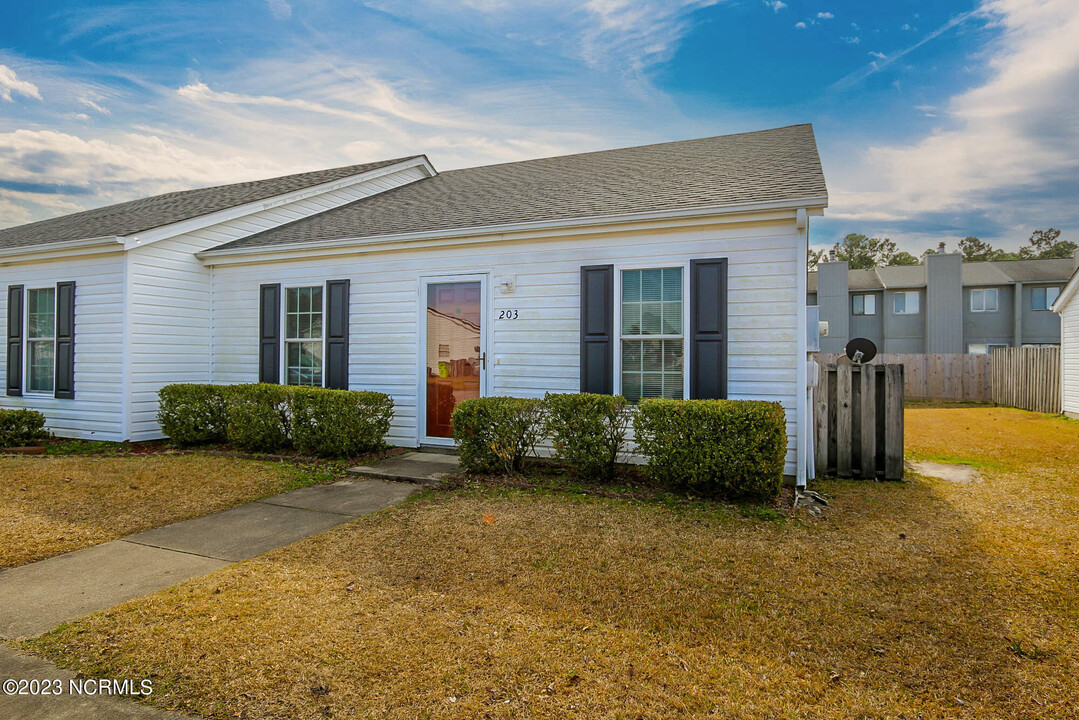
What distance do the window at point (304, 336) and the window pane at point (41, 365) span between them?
4.49 meters

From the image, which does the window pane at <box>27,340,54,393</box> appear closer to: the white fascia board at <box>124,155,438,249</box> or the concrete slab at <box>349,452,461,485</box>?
the white fascia board at <box>124,155,438,249</box>

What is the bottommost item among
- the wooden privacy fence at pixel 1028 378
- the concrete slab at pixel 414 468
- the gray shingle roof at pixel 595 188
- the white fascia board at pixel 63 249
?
the concrete slab at pixel 414 468

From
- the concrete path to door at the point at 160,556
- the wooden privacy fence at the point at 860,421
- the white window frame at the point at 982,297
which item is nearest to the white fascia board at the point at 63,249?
the concrete path to door at the point at 160,556

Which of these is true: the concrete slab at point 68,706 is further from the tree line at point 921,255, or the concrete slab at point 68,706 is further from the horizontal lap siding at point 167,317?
the tree line at point 921,255

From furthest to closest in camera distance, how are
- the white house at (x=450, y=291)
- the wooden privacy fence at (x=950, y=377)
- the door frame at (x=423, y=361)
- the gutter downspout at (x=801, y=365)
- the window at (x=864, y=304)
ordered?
the window at (x=864, y=304)
the wooden privacy fence at (x=950, y=377)
the door frame at (x=423, y=361)
the white house at (x=450, y=291)
the gutter downspout at (x=801, y=365)

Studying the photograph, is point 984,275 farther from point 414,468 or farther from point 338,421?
point 338,421

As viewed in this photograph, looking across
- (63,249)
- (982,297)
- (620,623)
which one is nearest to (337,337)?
(63,249)

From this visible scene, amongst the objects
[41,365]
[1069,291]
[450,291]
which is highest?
[1069,291]

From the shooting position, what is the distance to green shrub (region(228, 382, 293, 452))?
763 centimetres

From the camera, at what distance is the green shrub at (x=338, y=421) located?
281 inches

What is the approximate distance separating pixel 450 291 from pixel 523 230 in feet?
4.66

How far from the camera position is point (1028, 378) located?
15195 millimetres

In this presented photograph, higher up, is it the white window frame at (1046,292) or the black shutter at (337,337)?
the white window frame at (1046,292)

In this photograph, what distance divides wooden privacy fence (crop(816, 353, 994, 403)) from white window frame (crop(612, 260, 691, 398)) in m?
13.8
